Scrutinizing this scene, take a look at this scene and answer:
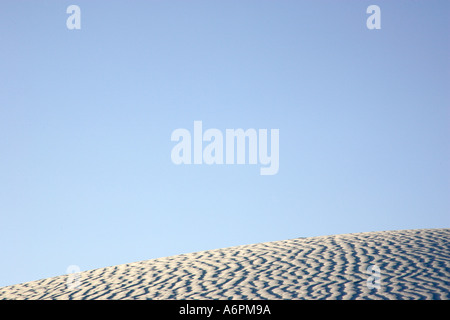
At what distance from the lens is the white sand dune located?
13.0 m

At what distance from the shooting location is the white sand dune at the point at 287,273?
13.0m

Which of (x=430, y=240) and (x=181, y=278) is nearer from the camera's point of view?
(x=181, y=278)

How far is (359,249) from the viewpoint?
17.9m

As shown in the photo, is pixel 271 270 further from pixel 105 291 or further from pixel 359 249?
pixel 105 291

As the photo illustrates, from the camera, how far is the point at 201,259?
18.7m

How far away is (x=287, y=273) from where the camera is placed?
15117 millimetres
